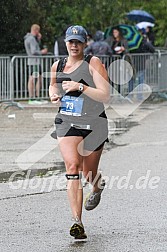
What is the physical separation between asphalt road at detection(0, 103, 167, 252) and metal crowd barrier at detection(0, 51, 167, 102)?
352cm

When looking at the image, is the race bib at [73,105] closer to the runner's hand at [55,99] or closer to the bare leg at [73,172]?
the runner's hand at [55,99]

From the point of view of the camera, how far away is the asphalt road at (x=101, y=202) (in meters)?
7.44

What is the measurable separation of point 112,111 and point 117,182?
8.54m

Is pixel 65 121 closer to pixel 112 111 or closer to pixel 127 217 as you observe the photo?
pixel 127 217

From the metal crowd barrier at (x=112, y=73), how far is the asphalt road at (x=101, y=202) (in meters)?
3.52

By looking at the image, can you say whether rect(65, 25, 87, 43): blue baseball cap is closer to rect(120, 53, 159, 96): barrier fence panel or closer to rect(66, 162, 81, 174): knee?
rect(66, 162, 81, 174): knee

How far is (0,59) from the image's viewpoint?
19391 millimetres

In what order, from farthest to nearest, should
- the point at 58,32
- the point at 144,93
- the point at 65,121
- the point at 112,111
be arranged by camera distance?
the point at 58,32
the point at 144,93
the point at 112,111
the point at 65,121

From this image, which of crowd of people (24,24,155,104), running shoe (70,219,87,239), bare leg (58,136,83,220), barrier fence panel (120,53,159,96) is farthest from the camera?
barrier fence panel (120,53,159,96)

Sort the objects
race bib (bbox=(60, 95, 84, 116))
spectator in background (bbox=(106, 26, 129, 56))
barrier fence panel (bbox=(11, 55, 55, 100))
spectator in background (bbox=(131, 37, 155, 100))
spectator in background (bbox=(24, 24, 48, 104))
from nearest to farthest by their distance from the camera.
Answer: race bib (bbox=(60, 95, 84, 116))
barrier fence panel (bbox=(11, 55, 55, 100))
spectator in background (bbox=(24, 24, 48, 104))
spectator in background (bbox=(106, 26, 129, 56))
spectator in background (bbox=(131, 37, 155, 100))

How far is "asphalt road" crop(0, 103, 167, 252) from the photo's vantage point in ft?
24.4

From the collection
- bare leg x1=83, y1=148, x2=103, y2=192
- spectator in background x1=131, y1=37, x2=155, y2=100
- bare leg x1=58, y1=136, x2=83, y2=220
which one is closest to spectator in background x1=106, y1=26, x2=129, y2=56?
spectator in background x1=131, y1=37, x2=155, y2=100

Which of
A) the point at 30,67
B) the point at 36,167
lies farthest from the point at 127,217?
the point at 30,67

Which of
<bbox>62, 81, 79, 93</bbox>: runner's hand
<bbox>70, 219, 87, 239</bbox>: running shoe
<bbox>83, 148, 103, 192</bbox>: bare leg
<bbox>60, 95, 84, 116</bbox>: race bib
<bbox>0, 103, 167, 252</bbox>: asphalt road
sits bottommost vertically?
<bbox>0, 103, 167, 252</bbox>: asphalt road
